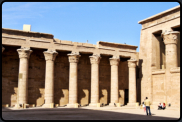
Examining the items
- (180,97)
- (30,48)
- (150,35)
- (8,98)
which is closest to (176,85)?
(180,97)

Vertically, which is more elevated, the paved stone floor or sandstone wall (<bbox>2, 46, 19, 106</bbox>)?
sandstone wall (<bbox>2, 46, 19, 106</bbox>)

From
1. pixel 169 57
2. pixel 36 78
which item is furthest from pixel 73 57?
pixel 169 57

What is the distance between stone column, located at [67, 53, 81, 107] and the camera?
27.3 meters

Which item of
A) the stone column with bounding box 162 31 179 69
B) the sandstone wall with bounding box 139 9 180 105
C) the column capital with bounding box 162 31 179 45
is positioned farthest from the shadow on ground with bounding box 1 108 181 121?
the column capital with bounding box 162 31 179 45

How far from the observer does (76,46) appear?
93.7 feet

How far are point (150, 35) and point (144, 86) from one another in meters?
6.23

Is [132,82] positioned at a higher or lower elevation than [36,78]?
lower

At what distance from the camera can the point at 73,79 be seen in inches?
1090

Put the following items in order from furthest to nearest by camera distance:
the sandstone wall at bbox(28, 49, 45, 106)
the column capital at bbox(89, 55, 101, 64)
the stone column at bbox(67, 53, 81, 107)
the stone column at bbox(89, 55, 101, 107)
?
the column capital at bbox(89, 55, 101, 64), the stone column at bbox(89, 55, 101, 107), the sandstone wall at bbox(28, 49, 45, 106), the stone column at bbox(67, 53, 81, 107)

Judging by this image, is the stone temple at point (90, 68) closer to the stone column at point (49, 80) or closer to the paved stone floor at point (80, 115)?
the stone column at point (49, 80)

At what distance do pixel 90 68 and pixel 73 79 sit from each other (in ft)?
15.6

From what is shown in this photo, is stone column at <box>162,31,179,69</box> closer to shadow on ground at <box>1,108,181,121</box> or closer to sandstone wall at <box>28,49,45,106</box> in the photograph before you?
shadow on ground at <box>1,108,181,121</box>

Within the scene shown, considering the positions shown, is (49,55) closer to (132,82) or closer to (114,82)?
(114,82)

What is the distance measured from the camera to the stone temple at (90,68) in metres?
26.1
